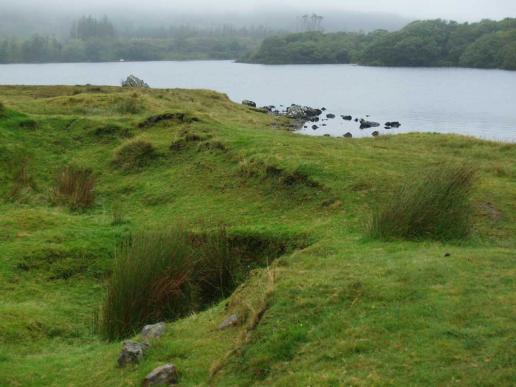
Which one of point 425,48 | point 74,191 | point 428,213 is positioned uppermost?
point 425,48

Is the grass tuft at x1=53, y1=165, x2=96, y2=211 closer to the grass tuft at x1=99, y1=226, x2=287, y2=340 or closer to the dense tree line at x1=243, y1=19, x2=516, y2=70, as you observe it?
the grass tuft at x1=99, y1=226, x2=287, y2=340

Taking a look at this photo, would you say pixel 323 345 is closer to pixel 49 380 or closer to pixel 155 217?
pixel 49 380

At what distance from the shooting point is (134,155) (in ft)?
58.1

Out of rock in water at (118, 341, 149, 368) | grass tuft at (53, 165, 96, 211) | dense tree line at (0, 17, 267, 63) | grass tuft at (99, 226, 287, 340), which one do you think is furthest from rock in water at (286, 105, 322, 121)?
dense tree line at (0, 17, 267, 63)

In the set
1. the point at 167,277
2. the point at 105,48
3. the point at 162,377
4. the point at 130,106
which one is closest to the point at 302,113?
the point at 130,106

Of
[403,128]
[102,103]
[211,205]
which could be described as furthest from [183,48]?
[211,205]

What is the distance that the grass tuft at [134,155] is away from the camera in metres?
17.3

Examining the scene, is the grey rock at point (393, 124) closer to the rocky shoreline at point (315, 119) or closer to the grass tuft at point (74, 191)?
the rocky shoreline at point (315, 119)

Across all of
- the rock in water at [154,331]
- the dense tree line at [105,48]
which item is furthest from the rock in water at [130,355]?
the dense tree line at [105,48]

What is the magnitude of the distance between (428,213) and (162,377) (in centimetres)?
518

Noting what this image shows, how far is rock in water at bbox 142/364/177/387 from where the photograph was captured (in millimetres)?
5699

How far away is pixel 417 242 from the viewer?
29.7 ft

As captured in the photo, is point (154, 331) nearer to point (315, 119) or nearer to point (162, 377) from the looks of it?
point (162, 377)

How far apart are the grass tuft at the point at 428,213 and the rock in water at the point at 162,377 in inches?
178
